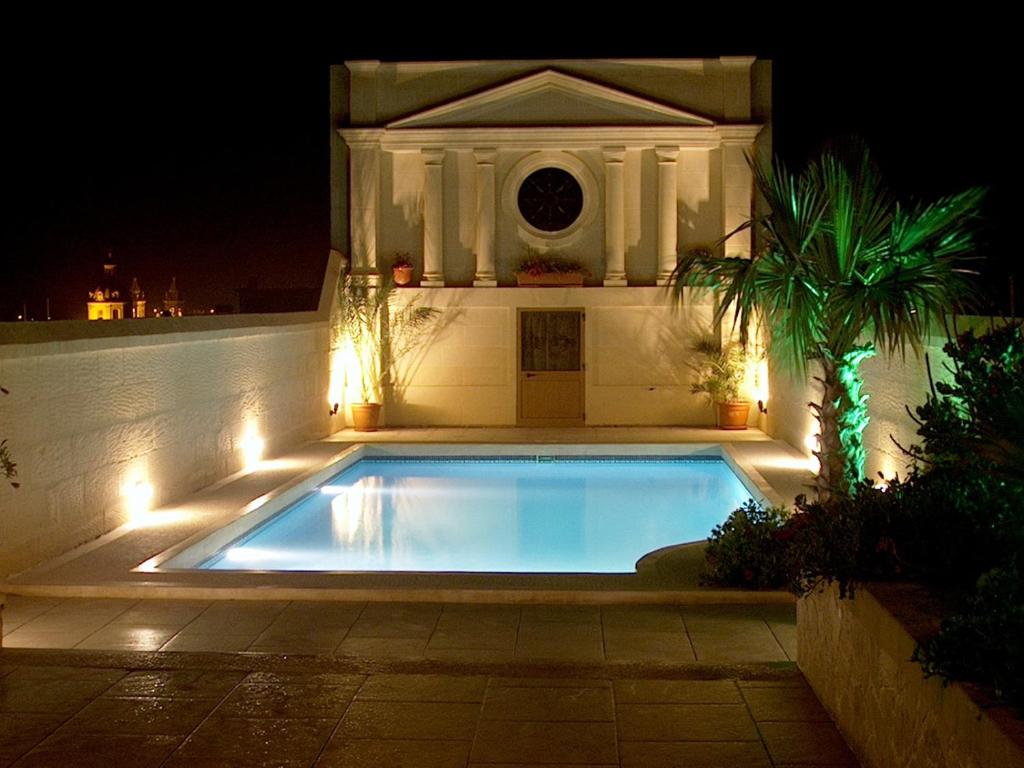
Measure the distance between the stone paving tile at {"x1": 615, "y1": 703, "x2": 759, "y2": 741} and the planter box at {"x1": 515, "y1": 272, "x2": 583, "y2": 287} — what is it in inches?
555

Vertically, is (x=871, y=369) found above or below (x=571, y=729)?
above

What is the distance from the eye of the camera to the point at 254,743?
447cm

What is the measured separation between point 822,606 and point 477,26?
1746cm

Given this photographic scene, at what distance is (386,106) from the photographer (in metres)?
19.0

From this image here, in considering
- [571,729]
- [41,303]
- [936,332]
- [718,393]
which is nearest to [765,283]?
[936,332]

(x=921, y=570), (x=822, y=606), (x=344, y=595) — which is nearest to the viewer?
(x=921, y=570)

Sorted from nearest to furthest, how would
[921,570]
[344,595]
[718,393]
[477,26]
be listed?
[921,570] < [344,595] < [718,393] < [477,26]

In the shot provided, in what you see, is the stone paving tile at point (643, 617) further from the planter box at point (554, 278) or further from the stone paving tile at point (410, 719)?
the planter box at point (554, 278)

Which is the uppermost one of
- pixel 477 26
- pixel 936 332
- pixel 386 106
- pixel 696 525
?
pixel 477 26

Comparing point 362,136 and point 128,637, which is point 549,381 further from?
point 128,637

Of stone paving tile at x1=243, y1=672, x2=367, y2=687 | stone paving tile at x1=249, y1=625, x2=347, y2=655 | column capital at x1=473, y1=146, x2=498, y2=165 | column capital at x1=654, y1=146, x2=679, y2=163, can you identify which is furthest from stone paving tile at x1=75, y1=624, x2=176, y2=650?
column capital at x1=654, y1=146, x2=679, y2=163

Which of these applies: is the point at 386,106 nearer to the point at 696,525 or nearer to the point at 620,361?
the point at 620,361

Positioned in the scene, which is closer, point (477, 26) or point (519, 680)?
point (519, 680)

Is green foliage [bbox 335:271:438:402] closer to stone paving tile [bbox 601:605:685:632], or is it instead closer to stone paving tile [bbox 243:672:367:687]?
stone paving tile [bbox 601:605:685:632]
